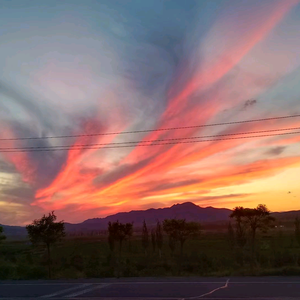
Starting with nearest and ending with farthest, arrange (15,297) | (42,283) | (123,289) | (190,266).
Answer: (15,297)
(123,289)
(42,283)
(190,266)

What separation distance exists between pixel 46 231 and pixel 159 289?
14.6 meters

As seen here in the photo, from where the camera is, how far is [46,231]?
1117 inches

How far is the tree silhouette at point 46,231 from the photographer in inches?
1115

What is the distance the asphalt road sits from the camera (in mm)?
14188

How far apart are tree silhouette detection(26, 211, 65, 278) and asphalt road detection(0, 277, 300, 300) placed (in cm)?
802

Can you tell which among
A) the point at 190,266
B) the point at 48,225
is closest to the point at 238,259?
the point at 190,266

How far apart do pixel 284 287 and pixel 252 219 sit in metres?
13.1

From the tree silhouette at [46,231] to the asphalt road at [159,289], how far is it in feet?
26.3

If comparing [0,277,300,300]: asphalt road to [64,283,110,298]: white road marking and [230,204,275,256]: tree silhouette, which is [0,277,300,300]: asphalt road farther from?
[230,204,275,256]: tree silhouette

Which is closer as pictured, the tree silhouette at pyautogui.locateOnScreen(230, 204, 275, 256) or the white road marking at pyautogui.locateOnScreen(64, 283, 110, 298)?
the white road marking at pyautogui.locateOnScreen(64, 283, 110, 298)

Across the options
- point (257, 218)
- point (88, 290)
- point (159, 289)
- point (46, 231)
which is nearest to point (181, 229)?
point (257, 218)

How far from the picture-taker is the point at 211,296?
14062 mm

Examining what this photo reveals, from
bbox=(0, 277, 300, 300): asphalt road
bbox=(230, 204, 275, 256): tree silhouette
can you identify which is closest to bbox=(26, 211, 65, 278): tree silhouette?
bbox=(0, 277, 300, 300): asphalt road

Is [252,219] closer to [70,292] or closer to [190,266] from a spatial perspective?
[190,266]
